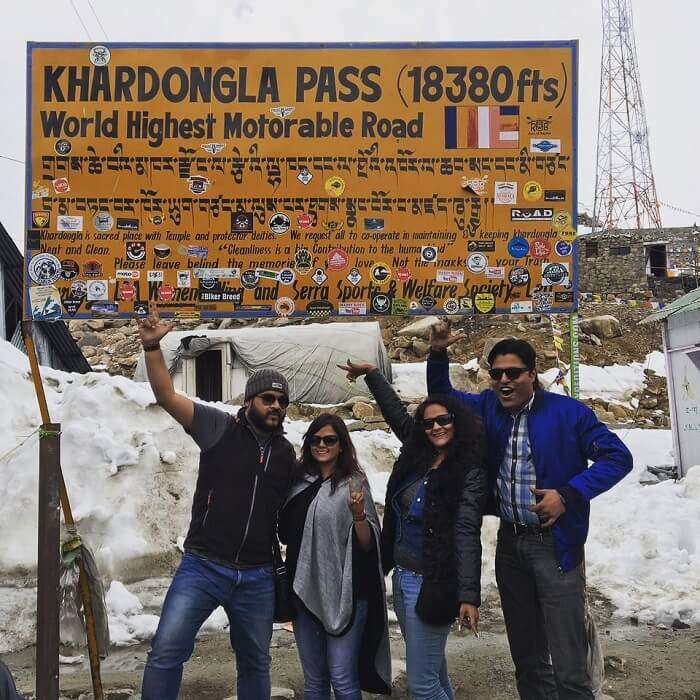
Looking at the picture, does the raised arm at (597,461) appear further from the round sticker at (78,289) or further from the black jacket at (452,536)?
the round sticker at (78,289)

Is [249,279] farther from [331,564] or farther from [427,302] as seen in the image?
[331,564]

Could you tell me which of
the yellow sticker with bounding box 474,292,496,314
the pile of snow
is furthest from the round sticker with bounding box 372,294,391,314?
the pile of snow

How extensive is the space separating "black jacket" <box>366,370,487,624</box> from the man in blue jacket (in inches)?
10.0

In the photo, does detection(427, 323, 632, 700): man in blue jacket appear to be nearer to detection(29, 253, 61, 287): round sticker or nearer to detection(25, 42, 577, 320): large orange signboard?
detection(25, 42, 577, 320): large orange signboard

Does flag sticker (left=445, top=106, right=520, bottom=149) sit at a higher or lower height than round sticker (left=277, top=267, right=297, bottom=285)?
higher

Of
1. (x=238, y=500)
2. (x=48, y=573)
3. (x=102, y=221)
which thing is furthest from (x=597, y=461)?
(x=102, y=221)

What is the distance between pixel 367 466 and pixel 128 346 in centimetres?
2151

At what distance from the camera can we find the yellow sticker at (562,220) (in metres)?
4.39

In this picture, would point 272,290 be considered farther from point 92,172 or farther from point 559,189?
point 559,189

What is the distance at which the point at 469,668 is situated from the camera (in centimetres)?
489

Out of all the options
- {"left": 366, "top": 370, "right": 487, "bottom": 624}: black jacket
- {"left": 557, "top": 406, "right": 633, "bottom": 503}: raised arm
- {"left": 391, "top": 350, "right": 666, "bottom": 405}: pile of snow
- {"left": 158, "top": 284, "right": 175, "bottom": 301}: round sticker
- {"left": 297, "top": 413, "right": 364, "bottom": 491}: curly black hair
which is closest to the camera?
{"left": 366, "top": 370, "right": 487, "bottom": 624}: black jacket

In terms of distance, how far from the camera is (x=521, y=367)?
344 centimetres

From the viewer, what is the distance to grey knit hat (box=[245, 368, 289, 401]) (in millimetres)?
3537

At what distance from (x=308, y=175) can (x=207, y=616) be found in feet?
8.55
